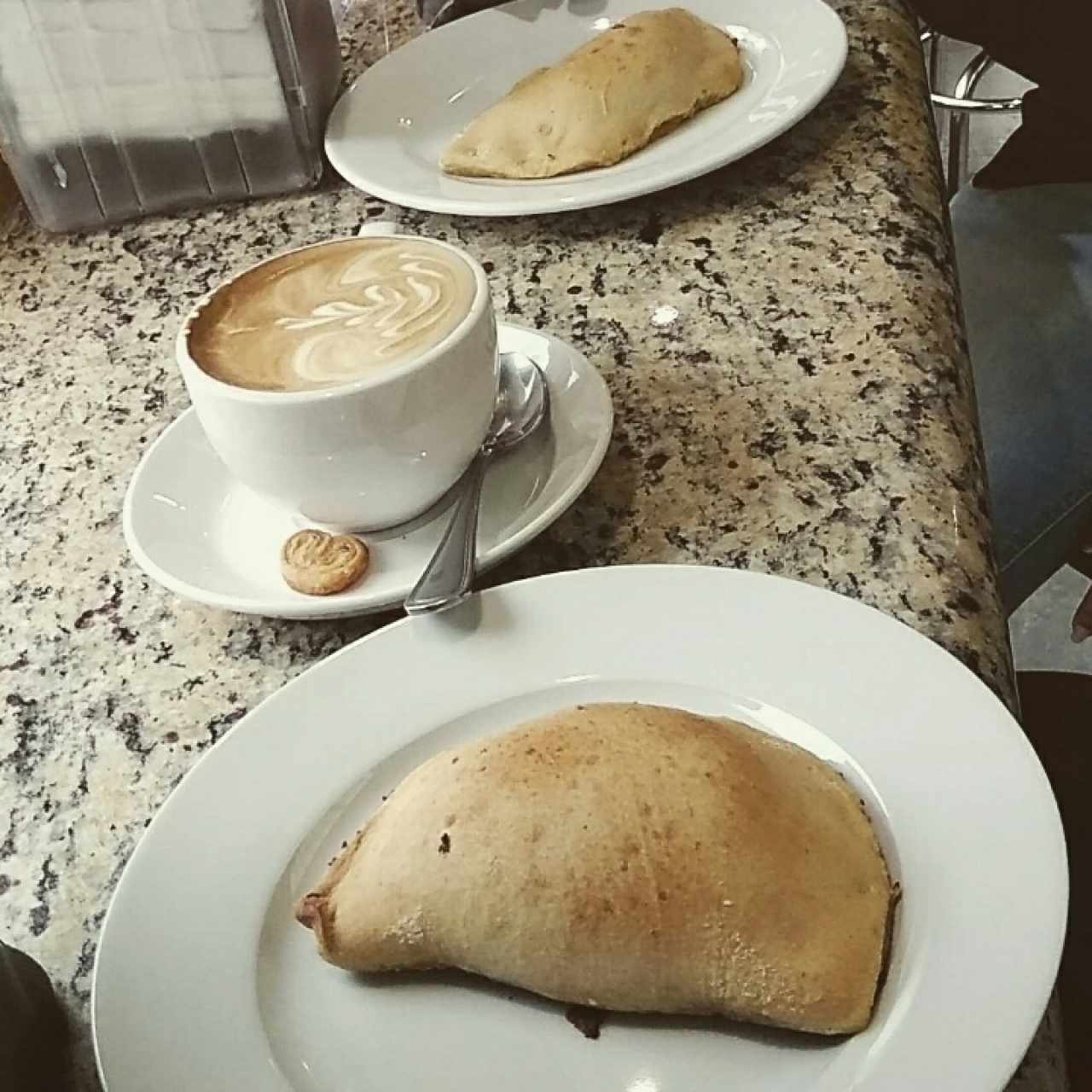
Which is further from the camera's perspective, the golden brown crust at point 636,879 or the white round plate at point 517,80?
the white round plate at point 517,80

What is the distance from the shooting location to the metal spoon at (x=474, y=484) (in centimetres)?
51

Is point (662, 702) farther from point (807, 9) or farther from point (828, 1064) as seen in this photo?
point (807, 9)

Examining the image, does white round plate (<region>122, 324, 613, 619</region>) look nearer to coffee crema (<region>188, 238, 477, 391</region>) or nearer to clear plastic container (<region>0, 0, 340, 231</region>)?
coffee crema (<region>188, 238, 477, 391</region>)

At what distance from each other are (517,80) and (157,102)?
0.25 metres

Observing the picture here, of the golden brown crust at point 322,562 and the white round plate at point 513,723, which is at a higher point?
the white round plate at point 513,723

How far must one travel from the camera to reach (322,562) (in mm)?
557

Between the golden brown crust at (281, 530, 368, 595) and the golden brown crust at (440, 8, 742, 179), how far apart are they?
34 centimetres

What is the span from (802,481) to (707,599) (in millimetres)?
129

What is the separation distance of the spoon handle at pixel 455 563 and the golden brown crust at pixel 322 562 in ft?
0.10

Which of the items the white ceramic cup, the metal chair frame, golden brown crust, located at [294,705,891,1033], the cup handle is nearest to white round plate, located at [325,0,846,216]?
the cup handle

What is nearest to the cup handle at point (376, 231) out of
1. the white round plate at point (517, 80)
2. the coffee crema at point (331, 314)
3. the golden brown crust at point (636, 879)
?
the coffee crema at point (331, 314)

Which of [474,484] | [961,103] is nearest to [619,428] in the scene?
[474,484]

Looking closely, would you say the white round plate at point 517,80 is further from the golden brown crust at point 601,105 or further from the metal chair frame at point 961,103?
the metal chair frame at point 961,103

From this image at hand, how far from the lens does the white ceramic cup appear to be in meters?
0.54
